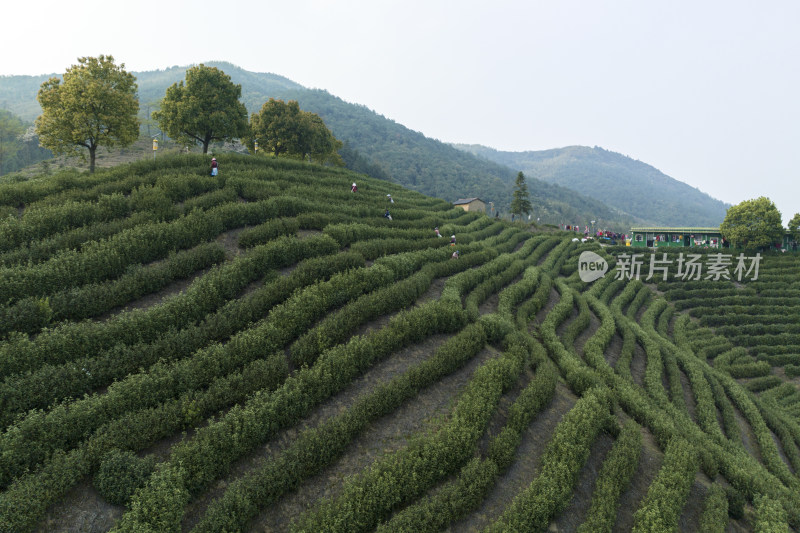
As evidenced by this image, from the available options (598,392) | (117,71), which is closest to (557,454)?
(598,392)

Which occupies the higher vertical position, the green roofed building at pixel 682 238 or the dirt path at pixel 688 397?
the green roofed building at pixel 682 238

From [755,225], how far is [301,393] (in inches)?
2473

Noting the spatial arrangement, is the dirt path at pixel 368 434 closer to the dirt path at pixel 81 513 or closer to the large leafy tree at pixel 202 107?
the dirt path at pixel 81 513

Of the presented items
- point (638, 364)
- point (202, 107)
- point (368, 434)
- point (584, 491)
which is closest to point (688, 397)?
point (638, 364)

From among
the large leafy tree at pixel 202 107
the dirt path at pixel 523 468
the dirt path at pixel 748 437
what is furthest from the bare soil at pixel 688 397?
the large leafy tree at pixel 202 107

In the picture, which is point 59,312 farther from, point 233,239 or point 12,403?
point 233,239

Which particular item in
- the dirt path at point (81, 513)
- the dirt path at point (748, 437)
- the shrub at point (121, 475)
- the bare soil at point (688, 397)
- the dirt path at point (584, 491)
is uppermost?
the shrub at point (121, 475)

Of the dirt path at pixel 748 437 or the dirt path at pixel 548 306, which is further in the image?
the dirt path at pixel 548 306

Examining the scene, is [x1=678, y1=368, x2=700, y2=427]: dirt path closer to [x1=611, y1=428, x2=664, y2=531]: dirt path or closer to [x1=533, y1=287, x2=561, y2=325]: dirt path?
[x1=533, y1=287, x2=561, y2=325]: dirt path

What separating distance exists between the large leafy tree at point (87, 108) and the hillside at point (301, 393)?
24.1ft

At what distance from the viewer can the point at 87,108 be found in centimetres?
2714

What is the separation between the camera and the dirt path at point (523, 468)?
A: 1043 cm

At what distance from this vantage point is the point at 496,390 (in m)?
14.4

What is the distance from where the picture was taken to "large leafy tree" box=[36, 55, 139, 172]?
1052 inches
